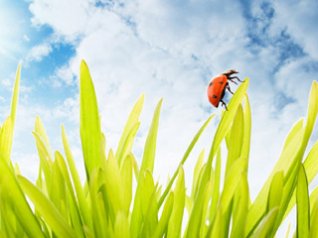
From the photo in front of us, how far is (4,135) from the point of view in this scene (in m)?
0.96

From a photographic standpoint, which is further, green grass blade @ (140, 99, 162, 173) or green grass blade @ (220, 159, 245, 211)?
green grass blade @ (140, 99, 162, 173)

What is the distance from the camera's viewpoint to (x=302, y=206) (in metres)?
0.81

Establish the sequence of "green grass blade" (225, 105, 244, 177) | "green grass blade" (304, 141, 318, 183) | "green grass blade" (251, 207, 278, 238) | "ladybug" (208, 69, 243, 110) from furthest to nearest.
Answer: "ladybug" (208, 69, 243, 110), "green grass blade" (304, 141, 318, 183), "green grass blade" (225, 105, 244, 177), "green grass blade" (251, 207, 278, 238)

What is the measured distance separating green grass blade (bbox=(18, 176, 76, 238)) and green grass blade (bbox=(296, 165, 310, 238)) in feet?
1.36

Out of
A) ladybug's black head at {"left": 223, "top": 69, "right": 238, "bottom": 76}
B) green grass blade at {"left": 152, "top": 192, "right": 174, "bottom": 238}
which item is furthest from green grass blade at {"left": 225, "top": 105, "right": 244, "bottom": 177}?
ladybug's black head at {"left": 223, "top": 69, "right": 238, "bottom": 76}

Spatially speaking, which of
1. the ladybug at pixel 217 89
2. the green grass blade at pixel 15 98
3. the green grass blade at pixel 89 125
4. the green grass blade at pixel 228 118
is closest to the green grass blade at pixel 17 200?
the green grass blade at pixel 89 125

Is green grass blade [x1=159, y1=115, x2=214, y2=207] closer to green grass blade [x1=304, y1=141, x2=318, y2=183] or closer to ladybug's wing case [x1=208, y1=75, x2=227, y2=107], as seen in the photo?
ladybug's wing case [x1=208, y1=75, x2=227, y2=107]

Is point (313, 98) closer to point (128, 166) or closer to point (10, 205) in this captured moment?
point (128, 166)

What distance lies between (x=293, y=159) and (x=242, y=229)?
0.50ft

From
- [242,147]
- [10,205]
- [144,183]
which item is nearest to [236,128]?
[242,147]

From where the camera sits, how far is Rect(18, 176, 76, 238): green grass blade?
2.41 feet

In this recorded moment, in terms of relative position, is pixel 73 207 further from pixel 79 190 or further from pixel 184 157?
pixel 184 157

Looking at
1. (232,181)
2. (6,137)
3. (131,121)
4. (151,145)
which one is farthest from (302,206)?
(6,137)

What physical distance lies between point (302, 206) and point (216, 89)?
339mm
